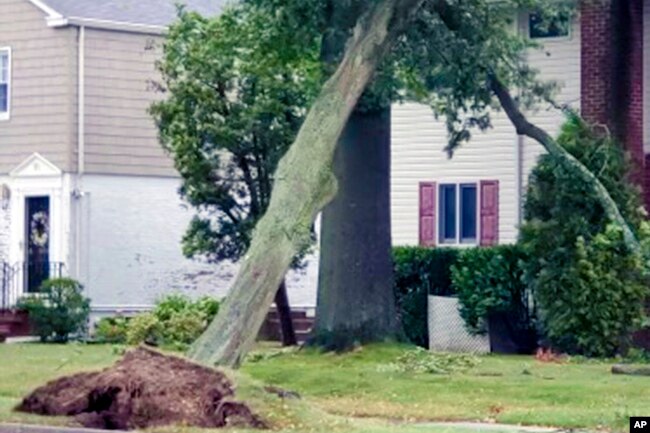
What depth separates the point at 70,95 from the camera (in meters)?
39.4

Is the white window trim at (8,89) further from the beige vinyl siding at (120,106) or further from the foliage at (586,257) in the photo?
the foliage at (586,257)

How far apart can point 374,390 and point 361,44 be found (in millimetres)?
4590

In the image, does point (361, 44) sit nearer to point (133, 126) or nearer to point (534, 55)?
point (534, 55)

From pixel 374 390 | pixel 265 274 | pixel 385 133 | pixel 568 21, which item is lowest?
pixel 374 390

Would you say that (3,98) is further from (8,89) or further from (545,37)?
(545,37)

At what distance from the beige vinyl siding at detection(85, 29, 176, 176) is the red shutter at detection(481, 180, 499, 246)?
8157mm

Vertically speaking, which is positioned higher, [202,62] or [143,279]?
[202,62]

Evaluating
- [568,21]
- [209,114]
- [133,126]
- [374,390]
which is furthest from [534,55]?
[374,390]

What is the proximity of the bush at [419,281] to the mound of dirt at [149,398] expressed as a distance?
15123mm

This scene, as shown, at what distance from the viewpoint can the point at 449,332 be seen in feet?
110

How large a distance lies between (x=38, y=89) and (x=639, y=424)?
2502cm

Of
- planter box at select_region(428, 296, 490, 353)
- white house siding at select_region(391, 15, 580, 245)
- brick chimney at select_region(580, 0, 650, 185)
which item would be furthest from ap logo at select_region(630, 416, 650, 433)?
white house siding at select_region(391, 15, 580, 245)

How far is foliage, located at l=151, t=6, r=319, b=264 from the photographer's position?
105 ft

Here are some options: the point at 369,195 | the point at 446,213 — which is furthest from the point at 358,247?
the point at 446,213
